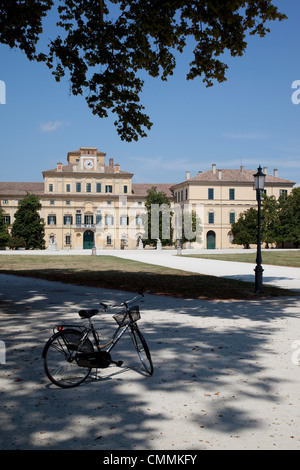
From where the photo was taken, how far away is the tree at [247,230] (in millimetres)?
65688

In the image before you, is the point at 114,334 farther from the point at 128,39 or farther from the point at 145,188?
the point at 145,188

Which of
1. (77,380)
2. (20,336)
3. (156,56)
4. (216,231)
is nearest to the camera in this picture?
(77,380)

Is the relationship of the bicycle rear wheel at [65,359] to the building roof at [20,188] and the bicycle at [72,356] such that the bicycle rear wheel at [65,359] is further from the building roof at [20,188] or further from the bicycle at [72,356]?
the building roof at [20,188]

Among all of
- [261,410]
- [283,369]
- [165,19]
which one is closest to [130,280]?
[165,19]

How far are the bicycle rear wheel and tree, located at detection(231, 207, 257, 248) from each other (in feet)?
205

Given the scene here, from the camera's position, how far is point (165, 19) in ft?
37.6

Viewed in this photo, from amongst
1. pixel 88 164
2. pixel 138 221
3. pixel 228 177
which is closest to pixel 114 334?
pixel 228 177

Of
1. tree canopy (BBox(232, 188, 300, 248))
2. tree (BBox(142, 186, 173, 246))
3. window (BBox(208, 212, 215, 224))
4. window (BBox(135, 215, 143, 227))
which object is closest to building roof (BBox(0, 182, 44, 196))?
window (BBox(135, 215, 143, 227))

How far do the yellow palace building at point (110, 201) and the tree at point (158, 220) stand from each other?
22.5ft

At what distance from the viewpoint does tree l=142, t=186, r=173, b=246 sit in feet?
225

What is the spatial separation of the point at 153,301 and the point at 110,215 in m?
68.5

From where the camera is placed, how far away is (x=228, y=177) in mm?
75938
